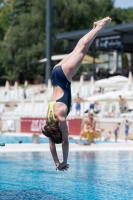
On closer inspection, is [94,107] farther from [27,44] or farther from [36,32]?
[27,44]

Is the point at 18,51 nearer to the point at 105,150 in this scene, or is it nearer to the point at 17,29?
the point at 17,29

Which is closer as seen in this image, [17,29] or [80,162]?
[80,162]

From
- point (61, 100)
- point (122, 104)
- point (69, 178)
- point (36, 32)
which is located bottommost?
point (122, 104)

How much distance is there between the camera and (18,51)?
52.8 metres

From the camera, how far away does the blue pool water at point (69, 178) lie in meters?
7.72

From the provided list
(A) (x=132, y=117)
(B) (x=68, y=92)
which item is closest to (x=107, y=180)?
(B) (x=68, y=92)

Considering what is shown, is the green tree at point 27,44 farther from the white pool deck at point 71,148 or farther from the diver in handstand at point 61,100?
the diver in handstand at point 61,100

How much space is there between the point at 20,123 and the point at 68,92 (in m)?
22.8

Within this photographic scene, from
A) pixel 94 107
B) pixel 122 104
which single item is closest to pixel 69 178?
pixel 122 104

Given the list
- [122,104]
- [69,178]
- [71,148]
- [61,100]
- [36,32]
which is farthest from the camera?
[36,32]

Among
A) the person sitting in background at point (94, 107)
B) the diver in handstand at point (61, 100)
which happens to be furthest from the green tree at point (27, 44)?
the diver in handstand at point (61, 100)

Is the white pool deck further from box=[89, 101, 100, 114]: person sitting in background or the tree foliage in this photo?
the tree foliage

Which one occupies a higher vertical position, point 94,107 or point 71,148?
point 94,107

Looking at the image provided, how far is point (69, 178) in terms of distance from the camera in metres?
9.73
